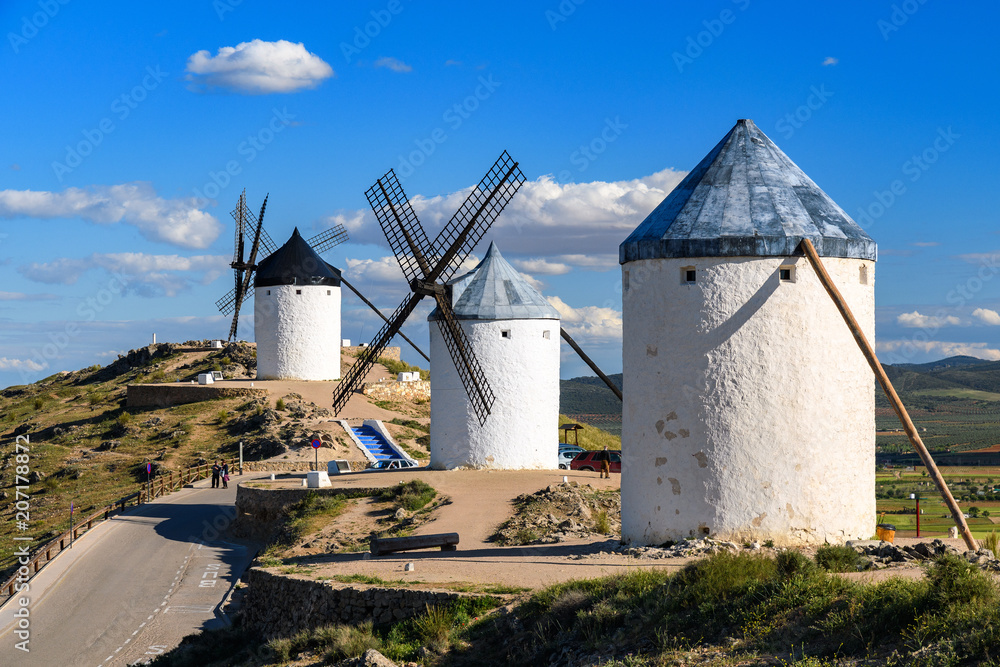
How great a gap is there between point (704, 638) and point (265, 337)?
34.3m

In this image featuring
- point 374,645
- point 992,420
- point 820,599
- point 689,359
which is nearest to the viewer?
point 820,599

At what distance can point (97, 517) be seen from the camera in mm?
25188

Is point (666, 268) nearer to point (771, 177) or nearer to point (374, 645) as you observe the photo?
point (771, 177)

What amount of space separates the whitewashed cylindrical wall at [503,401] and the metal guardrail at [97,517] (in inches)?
350

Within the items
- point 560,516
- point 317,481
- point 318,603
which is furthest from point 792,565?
point 317,481

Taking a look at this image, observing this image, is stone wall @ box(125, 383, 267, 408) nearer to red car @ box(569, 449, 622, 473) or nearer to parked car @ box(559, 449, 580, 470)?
parked car @ box(559, 449, 580, 470)

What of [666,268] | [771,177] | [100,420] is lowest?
[100,420]

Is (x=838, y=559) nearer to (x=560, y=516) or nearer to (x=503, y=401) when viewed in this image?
(x=560, y=516)

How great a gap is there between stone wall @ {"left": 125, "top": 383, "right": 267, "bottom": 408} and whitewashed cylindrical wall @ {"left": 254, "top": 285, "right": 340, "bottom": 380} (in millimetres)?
2666

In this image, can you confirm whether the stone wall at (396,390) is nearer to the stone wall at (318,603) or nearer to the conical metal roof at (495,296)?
the conical metal roof at (495,296)

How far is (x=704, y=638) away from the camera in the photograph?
8.66 m

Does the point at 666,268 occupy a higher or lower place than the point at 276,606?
higher

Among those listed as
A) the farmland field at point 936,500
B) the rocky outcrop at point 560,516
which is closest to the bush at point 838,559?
the farmland field at point 936,500

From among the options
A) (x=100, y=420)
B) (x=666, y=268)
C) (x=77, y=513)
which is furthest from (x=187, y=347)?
(x=666, y=268)
